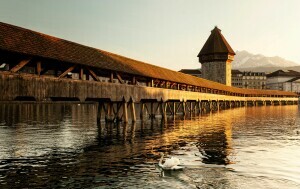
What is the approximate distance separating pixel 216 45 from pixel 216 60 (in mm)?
4371

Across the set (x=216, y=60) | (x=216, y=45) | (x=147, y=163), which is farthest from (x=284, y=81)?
(x=147, y=163)

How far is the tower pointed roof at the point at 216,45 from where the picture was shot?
279 ft

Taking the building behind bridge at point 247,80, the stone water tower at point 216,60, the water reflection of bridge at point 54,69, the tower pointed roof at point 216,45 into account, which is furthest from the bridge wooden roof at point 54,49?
the building behind bridge at point 247,80

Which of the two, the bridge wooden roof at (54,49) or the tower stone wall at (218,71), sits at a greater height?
the tower stone wall at (218,71)

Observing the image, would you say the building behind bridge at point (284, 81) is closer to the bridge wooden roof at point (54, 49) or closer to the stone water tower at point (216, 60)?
the stone water tower at point (216, 60)

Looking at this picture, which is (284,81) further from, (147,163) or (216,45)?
(147,163)

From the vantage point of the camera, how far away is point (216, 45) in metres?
86.3

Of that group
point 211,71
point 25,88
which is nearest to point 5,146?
point 25,88

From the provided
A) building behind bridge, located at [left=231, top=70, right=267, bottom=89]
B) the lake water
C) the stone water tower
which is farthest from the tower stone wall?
building behind bridge, located at [left=231, top=70, right=267, bottom=89]

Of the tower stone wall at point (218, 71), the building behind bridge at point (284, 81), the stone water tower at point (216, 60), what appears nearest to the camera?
the tower stone wall at point (218, 71)

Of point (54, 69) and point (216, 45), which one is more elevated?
point (216, 45)

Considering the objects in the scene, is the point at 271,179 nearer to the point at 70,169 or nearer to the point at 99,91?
→ the point at 70,169

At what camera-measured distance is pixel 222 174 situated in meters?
10.1

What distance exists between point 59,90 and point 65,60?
1767 mm
